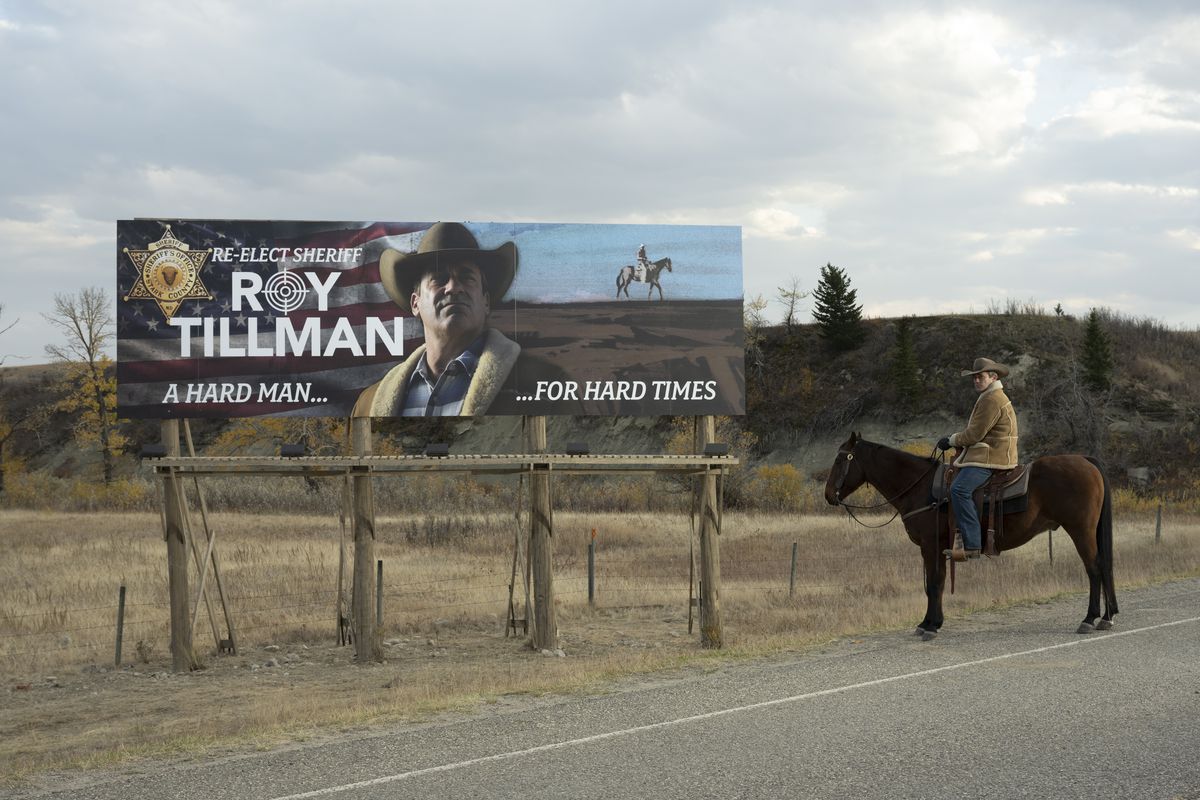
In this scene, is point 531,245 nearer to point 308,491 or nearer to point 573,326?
point 573,326

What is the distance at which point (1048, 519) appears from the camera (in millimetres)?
13992

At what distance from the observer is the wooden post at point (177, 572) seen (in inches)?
596

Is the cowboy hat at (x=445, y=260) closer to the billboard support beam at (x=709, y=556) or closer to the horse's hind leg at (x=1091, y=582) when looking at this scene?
the billboard support beam at (x=709, y=556)

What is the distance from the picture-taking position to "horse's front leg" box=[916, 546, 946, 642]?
13.5 metres

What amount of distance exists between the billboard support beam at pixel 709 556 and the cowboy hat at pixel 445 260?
3641 mm

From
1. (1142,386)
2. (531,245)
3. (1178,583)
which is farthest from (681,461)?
(1142,386)

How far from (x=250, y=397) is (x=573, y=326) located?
15.1 feet

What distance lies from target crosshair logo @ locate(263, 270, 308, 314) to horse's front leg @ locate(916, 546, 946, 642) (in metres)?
9.07

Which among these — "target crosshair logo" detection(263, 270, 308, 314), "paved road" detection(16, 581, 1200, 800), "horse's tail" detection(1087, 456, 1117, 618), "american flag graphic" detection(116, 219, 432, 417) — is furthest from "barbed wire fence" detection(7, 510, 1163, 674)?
"paved road" detection(16, 581, 1200, 800)

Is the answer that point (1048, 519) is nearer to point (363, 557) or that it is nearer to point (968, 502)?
point (968, 502)

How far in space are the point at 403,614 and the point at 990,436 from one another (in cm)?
1065

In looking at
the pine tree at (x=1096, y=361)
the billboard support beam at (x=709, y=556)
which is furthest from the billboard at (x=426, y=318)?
the pine tree at (x=1096, y=361)

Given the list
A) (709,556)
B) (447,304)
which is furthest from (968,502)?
(447,304)

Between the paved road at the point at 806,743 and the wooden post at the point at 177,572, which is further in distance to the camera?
the wooden post at the point at 177,572
